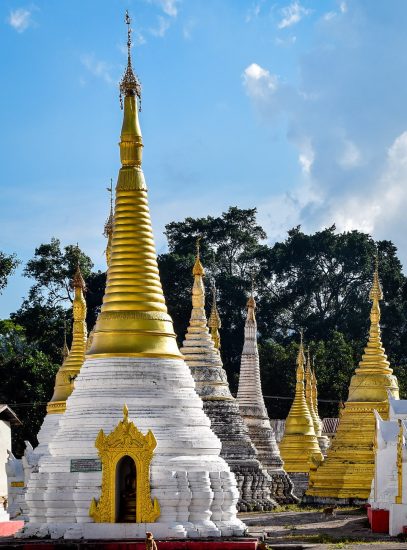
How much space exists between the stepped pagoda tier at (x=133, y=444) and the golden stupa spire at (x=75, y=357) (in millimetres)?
11230

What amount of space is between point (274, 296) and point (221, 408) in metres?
43.4

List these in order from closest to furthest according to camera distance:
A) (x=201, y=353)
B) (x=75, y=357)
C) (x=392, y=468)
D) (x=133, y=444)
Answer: (x=133, y=444) → (x=392, y=468) → (x=75, y=357) → (x=201, y=353)

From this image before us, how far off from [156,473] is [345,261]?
60575 millimetres

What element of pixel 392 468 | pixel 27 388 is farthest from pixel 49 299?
pixel 392 468

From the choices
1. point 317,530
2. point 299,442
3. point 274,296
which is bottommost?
point 317,530

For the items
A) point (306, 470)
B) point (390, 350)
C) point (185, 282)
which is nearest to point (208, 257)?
point (185, 282)

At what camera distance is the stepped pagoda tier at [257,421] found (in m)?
46.9

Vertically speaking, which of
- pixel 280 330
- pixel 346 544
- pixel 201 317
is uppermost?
pixel 280 330

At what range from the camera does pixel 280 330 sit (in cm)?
8475

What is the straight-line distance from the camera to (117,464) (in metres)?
25.4

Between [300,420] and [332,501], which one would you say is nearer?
[332,501]

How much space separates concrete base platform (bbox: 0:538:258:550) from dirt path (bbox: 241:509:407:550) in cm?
252

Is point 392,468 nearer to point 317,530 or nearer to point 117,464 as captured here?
point 317,530

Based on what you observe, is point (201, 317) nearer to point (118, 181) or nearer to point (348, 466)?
point (348, 466)
